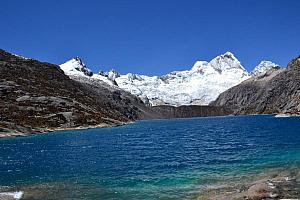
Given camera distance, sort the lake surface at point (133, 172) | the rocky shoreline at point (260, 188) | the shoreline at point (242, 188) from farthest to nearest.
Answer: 1. the lake surface at point (133, 172)
2. the shoreline at point (242, 188)
3. the rocky shoreline at point (260, 188)

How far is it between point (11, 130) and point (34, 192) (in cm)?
12690

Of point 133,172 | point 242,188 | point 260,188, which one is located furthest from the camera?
point 133,172

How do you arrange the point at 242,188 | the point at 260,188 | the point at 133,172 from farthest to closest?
the point at 133,172, the point at 242,188, the point at 260,188

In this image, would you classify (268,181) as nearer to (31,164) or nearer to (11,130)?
(31,164)

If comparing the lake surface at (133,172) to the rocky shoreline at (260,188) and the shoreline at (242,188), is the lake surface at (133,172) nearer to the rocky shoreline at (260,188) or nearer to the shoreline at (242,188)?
the shoreline at (242,188)

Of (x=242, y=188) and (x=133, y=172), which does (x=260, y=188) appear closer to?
(x=242, y=188)

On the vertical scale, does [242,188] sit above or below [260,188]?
below

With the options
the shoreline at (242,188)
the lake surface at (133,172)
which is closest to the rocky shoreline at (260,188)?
the shoreline at (242,188)

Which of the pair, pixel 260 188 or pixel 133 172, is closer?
pixel 260 188

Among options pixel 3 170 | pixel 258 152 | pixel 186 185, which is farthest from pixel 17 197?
pixel 258 152

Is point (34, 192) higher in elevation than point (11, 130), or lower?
lower

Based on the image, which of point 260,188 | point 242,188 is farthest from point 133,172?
point 260,188

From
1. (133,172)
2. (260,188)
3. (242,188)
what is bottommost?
(242,188)

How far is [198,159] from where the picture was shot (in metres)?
72.5
